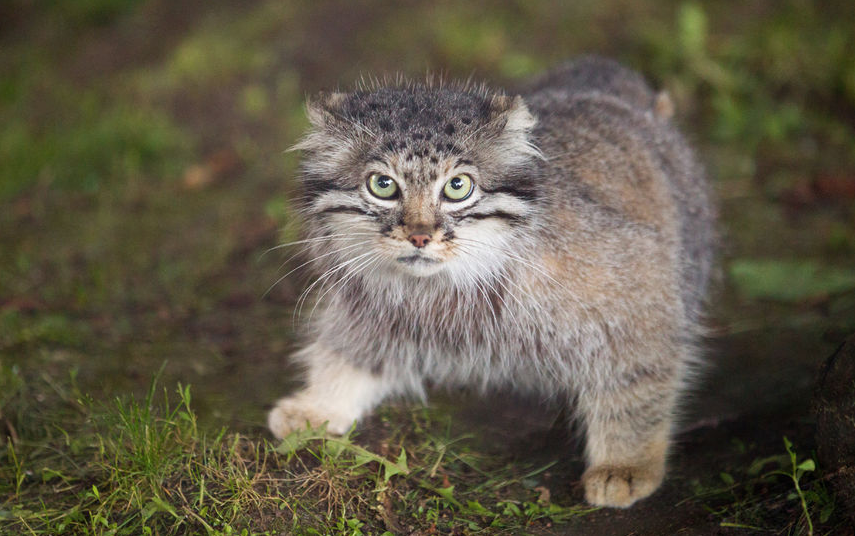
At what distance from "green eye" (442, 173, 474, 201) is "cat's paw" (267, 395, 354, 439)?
3.43ft

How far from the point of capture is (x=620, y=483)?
3213 millimetres

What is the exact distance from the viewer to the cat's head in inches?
115

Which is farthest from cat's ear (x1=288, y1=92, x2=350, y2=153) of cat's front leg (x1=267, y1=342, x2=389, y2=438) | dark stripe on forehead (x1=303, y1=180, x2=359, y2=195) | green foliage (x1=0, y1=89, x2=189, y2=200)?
green foliage (x1=0, y1=89, x2=189, y2=200)

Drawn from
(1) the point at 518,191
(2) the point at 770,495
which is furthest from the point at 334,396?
(2) the point at 770,495

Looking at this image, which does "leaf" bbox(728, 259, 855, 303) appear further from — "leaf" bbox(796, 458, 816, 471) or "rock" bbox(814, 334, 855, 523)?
"leaf" bbox(796, 458, 816, 471)

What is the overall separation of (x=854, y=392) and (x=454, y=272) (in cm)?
130

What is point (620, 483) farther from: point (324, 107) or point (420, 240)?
point (324, 107)

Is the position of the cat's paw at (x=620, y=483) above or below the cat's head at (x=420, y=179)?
below

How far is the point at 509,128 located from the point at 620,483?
1327mm

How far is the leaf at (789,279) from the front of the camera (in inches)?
167

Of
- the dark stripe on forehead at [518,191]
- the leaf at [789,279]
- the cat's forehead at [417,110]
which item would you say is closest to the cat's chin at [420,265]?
the dark stripe on forehead at [518,191]

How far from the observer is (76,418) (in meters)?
3.52

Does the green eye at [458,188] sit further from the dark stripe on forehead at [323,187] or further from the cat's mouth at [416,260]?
the dark stripe on forehead at [323,187]

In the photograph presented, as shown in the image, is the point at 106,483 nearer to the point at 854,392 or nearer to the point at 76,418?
the point at 76,418
